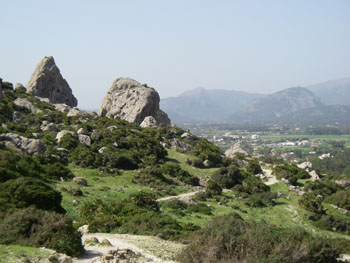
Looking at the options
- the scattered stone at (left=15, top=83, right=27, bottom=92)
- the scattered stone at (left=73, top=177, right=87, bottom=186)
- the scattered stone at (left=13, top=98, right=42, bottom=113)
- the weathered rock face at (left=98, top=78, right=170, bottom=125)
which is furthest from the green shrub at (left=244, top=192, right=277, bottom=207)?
the scattered stone at (left=15, top=83, right=27, bottom=92)

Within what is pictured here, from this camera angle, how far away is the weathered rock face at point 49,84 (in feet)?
262

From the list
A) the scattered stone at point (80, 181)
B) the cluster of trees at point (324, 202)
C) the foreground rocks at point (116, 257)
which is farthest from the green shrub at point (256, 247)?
the scattered stone at point (80, 181)

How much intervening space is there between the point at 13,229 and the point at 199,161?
37.2 m

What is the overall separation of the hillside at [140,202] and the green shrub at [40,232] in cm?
4

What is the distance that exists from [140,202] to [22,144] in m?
17.6

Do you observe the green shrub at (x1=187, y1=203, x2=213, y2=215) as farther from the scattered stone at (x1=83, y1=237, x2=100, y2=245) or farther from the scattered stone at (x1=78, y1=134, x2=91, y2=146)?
the scattered stone at (x1=78, y1=134, x2=91, y2=146)

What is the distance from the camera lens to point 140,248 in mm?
16500


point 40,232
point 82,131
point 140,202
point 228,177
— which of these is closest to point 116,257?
point 40,232

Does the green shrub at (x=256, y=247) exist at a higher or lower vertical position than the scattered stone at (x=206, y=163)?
higher

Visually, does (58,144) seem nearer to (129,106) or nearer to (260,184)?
(260,184)

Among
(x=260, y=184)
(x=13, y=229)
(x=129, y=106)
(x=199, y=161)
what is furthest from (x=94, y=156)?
(x=129, y=106)

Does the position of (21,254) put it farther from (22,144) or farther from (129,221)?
(22,144)

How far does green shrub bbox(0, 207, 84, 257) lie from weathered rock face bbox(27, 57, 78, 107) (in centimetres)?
6949

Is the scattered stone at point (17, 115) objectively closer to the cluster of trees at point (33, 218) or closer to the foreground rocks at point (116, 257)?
the cluster of trees at point (33, 218)
